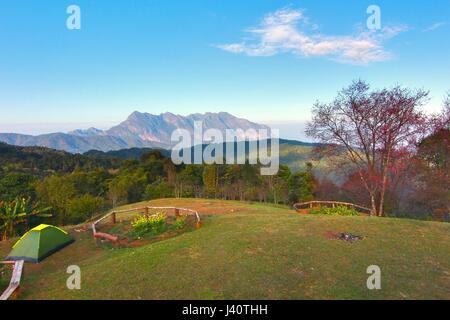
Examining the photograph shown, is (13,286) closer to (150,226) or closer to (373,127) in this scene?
(150,226)

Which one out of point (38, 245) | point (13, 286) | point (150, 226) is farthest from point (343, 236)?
point (38, 245)

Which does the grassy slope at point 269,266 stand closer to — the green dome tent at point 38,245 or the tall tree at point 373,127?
the green dome tent at point 38,245

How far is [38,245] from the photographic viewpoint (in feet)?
54.4

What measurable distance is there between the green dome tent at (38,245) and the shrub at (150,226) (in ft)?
14.5

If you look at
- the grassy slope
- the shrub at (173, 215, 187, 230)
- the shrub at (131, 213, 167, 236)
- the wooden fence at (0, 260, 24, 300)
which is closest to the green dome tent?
the grassy slope

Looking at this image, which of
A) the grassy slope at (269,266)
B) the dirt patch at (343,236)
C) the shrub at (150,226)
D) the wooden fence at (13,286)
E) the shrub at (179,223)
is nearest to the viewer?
the grassy slope at (269,266)

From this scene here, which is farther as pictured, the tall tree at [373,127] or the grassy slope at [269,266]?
the tall tree at [373,127]

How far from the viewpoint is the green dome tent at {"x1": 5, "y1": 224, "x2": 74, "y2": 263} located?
16391 mm

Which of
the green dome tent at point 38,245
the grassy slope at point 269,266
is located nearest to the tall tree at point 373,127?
the grassy slope at point 269,266

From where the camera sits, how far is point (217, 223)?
18.7 metres

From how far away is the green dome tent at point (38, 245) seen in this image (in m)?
16.4

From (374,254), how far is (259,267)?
4871 millimetres
